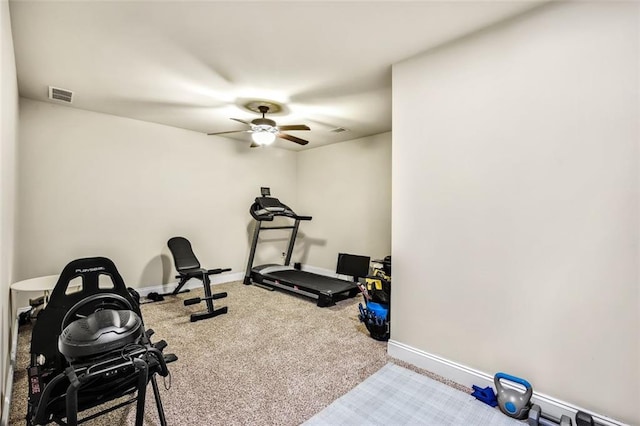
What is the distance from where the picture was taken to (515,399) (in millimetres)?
1724

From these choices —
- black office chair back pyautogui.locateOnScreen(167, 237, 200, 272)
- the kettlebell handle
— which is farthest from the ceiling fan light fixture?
the kettlebell handle

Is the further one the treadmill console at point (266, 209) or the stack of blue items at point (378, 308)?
the treadmill console at point (266, 209)

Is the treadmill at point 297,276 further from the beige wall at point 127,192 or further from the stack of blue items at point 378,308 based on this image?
the stack of blue items at point 378,308

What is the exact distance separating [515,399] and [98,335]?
2361 millimetres

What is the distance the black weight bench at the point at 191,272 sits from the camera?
3.39 m

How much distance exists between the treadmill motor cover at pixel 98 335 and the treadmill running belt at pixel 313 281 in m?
2.65

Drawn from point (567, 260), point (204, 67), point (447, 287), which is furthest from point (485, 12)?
point (204, 67)

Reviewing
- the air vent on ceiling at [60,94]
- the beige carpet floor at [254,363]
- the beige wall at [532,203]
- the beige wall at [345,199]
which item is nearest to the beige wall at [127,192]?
the air vent on ceiling at [60,94]

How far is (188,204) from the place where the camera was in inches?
180

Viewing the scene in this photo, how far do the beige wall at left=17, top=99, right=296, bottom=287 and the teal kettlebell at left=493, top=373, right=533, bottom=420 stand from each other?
14.2 feet

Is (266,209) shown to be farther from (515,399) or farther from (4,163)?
(515,399)

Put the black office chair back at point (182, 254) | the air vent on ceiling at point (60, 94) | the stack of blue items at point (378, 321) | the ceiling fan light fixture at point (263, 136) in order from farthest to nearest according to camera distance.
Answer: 1. the black office chair back at point (182, 254)
2. the ceiling fan light fixture at point (263, 136)
3. the air vent on ceiling at point (60, 94)
4. the stack of blue items at point (378, 321)

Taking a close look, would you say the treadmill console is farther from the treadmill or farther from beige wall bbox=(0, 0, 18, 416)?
beige wall bbox=(0, 0, 18, 416)

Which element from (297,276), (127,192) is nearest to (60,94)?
(127,192)
